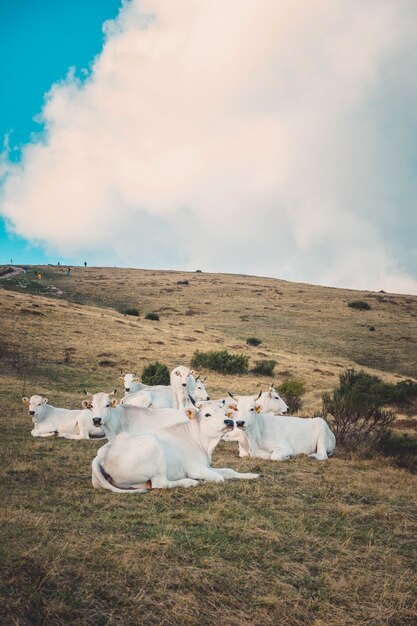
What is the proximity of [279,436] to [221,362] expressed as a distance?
20420 mm

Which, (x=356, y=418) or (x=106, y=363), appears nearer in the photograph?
(x=356, y=418)

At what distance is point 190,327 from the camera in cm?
5150

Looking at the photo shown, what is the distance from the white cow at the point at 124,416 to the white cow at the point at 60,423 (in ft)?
5.19

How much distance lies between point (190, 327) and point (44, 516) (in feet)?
149

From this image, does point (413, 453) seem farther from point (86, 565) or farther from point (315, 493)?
point (86, 565)

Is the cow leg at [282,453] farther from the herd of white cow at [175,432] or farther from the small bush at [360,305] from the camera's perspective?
the small bush at [360,305]

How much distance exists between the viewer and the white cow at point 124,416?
11.0m

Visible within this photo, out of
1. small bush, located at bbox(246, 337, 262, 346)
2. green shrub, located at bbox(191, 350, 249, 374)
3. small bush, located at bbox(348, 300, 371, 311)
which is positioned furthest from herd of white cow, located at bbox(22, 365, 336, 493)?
small bush, located at bbox(348, 300, 371, 311)

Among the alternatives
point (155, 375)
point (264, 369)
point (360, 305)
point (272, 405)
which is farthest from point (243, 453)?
point (360, 305)

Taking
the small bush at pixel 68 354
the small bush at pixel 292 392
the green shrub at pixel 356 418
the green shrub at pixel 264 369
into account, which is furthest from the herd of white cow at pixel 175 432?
the green shrub at pixel 264 369

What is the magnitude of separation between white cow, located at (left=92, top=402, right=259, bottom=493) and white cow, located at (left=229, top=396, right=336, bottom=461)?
9.17ft

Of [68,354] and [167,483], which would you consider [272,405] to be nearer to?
[167,483]

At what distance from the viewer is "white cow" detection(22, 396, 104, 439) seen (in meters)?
13.4

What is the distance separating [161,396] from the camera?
16969 millimetres
